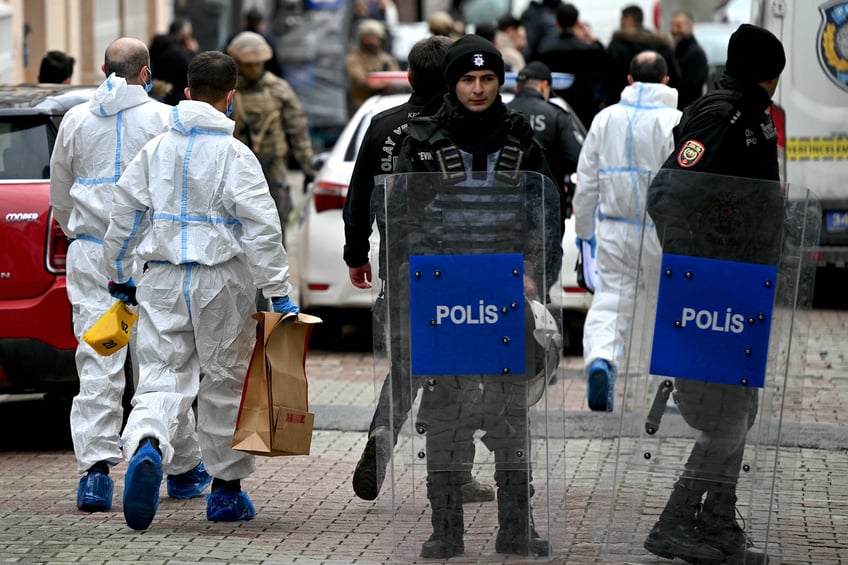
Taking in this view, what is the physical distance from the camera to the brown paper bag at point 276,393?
256 inches

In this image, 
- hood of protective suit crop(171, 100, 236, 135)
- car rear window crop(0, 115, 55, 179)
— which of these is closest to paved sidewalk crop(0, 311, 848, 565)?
hood of protective suit crop(171, 100, 236, 135)

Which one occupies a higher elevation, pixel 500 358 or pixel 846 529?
pixel 500 358

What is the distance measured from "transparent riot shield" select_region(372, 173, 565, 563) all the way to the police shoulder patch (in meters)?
0.50

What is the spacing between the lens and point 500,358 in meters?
5.81

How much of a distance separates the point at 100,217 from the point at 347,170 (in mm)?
4046

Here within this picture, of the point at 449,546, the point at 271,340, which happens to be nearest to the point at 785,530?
the point at 449,546

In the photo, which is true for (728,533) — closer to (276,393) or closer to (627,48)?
(276,393)

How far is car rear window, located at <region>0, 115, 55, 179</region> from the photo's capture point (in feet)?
26.9

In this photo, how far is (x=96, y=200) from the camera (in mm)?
7250

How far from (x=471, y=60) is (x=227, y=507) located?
2.07 metres

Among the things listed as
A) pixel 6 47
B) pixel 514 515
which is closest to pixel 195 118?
pixel 514 515

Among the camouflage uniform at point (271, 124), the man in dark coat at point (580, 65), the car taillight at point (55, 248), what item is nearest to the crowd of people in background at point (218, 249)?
the car taillight at point (55, 248)

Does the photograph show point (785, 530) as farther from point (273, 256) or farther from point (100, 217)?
point (100, 217)

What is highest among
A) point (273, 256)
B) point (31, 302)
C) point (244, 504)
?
point (273, 256)
